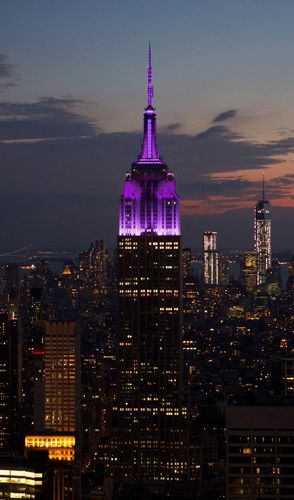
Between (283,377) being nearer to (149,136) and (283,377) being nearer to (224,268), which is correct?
(149,136)

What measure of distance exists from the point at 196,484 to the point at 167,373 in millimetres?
7852

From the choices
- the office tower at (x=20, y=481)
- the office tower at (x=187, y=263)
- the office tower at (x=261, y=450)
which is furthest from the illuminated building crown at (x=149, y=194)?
the office tower at (x=261, y=450)

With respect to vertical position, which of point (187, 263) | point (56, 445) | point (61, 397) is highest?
point (187, 263)

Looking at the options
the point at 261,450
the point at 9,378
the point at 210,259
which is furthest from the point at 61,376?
the point at 261,450

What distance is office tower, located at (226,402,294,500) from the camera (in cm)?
2334

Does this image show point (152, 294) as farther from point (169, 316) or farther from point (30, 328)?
point (30, 328)

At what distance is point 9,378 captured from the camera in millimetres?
56531

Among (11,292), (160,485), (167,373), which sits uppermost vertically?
(11,292)

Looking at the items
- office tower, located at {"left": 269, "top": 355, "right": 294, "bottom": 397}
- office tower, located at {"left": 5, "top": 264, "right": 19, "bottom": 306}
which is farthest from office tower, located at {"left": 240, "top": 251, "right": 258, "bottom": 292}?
office tower, located at {"left": 269, "top": 355, "right": 294, "bottom": 397}

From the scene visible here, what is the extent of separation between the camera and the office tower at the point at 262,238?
69.4 metres

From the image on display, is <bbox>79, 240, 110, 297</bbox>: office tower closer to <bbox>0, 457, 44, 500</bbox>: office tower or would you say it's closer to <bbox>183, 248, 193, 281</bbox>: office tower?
<bbox>183, 248, 193, 281</bbox>: office tower

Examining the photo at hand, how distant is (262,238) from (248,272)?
8095mm

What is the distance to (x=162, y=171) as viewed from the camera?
179 feet

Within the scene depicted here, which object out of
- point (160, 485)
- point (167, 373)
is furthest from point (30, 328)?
point (160, 485)
